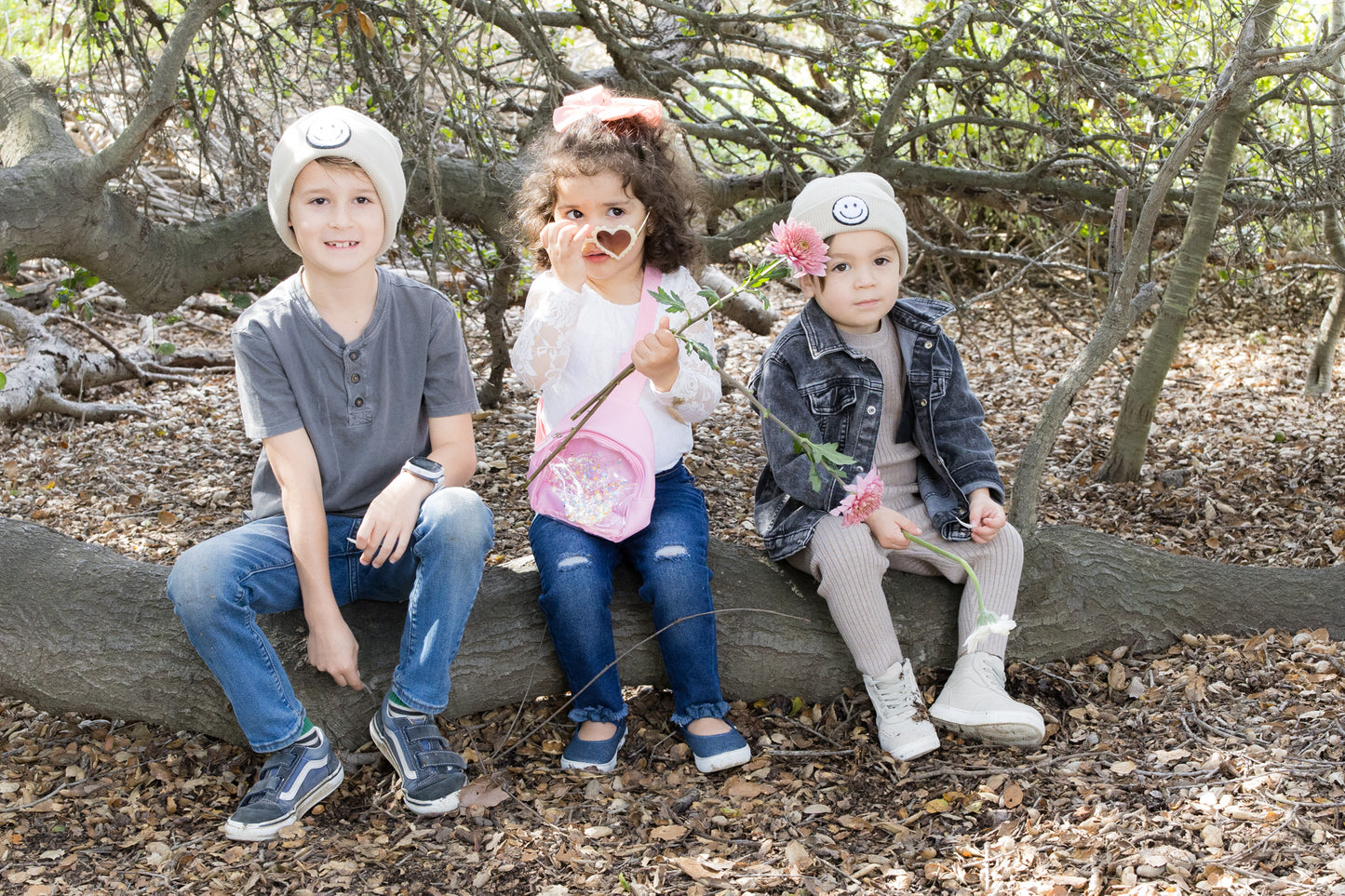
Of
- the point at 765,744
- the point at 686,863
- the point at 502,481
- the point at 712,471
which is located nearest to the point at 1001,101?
the point at 712,471

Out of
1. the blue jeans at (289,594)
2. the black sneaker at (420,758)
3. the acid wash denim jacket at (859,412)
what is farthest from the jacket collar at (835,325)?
the black sneaker at (420,758)

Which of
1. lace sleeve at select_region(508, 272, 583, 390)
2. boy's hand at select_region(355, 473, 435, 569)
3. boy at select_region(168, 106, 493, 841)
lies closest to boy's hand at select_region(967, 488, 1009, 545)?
lace sleeve at select_region(508, 272, 583, 390)

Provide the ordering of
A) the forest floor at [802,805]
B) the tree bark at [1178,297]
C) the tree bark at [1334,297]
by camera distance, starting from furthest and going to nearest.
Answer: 1. the tree bark at [1334,297]
2. the tree bark at [1178,297]
3. the forest floor at [802,805]

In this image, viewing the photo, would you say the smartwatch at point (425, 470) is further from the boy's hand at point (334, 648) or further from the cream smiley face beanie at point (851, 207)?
the cream smiley face beanie at point (851, 207)

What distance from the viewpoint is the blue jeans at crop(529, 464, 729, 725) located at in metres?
2.29

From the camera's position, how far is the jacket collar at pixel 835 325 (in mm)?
2504

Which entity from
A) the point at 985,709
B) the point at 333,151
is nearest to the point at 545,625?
the point at 985,709

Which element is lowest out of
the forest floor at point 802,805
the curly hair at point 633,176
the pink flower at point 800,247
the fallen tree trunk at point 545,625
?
the forest floor at point 802,805

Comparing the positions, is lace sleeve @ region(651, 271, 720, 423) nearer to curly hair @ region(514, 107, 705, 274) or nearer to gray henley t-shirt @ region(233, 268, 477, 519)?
curly hair @ region(514, 107, 705, 274)

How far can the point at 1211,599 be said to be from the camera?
2.71 metres

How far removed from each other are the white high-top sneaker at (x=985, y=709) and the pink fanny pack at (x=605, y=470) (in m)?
0.77

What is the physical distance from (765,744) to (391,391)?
1.13 metres

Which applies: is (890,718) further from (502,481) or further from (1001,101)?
(1001,101)

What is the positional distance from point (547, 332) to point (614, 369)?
19cm
